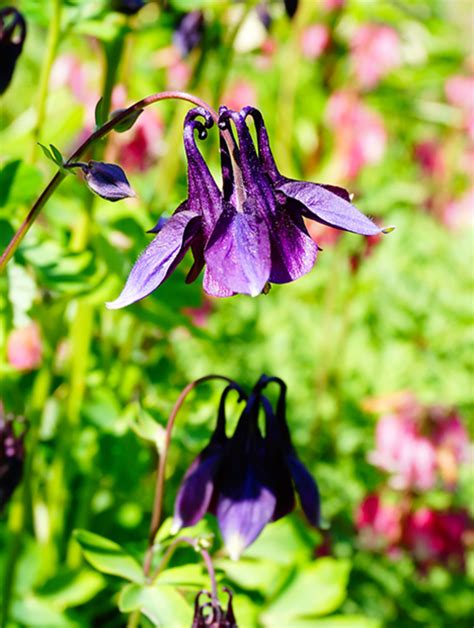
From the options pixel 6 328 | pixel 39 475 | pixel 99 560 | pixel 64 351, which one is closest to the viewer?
pixel 99 560

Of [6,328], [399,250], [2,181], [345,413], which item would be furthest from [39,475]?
[399,250]

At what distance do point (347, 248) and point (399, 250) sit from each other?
0.41 meters

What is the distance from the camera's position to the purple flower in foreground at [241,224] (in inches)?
29.5

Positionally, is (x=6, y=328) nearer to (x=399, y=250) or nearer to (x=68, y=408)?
(x=68, y=408)

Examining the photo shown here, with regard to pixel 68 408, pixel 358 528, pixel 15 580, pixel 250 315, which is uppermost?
pixel 250 315

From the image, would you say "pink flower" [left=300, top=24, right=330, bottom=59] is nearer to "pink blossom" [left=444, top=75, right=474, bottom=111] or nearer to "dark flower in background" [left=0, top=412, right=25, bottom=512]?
"pink blossom" [left=444, top=75, right=474, bottom=111]

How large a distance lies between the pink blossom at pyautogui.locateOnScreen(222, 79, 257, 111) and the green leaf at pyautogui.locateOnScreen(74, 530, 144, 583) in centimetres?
226

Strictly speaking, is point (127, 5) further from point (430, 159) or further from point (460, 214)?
point (430, 159)

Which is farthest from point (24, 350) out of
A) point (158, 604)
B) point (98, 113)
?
point (98, 113)

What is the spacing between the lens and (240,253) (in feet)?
2.48

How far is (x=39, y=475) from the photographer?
1.63 metres

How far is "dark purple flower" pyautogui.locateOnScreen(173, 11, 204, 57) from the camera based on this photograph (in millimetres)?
1693

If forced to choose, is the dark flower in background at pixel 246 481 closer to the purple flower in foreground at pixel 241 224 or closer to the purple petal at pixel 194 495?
the purple petal at pixel 194 495

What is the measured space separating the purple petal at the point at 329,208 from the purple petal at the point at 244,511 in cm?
37
